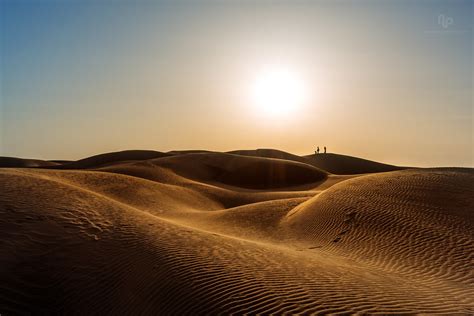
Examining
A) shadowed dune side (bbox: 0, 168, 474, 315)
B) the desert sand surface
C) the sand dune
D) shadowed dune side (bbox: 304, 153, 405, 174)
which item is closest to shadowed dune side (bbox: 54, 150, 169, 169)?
the sand dune

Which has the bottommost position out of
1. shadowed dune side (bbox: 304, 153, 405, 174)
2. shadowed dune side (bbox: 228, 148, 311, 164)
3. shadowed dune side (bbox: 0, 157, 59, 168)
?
shadowed dune side (bbox: 0, 157, 59, 168)

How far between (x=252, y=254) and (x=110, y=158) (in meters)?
57.6

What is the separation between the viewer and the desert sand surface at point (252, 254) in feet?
23.0

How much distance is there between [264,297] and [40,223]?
24.3ft

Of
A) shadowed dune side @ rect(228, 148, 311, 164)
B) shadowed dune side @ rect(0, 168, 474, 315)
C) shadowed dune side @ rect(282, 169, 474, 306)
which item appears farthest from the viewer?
shadowed dune side @ rect(228, 148, 311, 164)

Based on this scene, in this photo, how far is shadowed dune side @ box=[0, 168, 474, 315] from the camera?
22.3 ft

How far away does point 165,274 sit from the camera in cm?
797

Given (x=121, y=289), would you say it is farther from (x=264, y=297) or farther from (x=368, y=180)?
(x=368, y=180)

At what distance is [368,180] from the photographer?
2120 cm

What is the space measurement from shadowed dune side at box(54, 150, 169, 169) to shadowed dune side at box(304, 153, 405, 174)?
110 ft

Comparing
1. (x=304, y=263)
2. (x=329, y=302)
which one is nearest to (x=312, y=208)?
(x=304, y=263)

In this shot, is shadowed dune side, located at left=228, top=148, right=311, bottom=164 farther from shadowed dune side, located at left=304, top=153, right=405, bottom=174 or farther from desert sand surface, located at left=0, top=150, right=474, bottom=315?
desert sand surface, located at left=0, top=150, right=474, bottom=315

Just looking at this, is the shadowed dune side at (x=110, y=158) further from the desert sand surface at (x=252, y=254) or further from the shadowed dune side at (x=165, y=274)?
the shadowed dune side at (x=165, y=274)

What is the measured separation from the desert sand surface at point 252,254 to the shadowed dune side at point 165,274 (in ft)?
0.10
